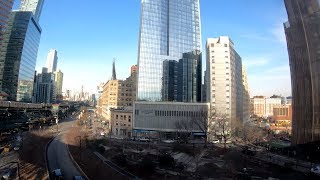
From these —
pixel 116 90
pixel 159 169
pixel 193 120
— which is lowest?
pixel 159 169

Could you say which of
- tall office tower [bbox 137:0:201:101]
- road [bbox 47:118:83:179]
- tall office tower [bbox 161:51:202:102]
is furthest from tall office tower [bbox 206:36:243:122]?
road [bbox 47:118:83:179]

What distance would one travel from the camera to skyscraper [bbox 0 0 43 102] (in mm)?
171250

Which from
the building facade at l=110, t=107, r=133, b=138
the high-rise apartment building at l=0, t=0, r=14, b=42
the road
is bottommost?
the road

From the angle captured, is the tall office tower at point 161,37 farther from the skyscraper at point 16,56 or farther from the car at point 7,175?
the skyscraper at point 16,56

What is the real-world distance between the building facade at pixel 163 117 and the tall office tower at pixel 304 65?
98.9ft

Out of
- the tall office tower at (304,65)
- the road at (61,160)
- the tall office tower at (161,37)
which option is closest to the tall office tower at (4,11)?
the tall office tower at (161,37)

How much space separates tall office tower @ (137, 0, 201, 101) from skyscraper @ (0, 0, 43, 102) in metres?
95.2

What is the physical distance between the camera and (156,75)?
367 ft

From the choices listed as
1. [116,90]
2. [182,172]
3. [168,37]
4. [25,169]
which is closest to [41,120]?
[116,90]

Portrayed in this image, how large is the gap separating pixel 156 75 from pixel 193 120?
82.8ft

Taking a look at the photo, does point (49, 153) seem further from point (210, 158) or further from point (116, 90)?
point (116, 90)

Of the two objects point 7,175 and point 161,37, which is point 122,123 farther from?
point 7,175

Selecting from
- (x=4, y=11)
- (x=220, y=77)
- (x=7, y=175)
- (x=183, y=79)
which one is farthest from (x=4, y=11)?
(x=7, y=175)

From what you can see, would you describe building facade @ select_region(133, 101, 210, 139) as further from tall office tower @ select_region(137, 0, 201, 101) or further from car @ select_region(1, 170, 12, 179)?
car @ select_region(1, 170, 12, 179)
